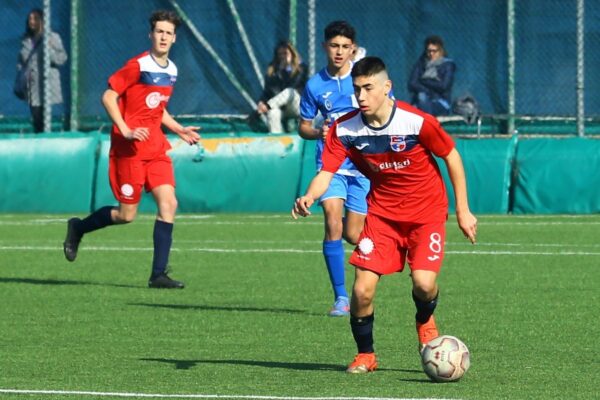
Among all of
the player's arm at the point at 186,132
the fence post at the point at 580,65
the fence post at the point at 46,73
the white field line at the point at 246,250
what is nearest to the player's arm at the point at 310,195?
the player's arm at the point at 186,132

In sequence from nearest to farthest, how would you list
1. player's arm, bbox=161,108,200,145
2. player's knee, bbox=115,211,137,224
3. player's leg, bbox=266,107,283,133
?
player's arm, bbox=161,108,200,145
player's knee, bbox=115,211,137,224
player's leg, bbox=266,107,283,133

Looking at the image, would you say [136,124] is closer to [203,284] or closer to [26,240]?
[203,284]

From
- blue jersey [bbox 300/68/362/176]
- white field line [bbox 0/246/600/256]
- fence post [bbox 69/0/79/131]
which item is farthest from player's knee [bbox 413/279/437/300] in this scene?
fence post [bbox 69/0/79/131]

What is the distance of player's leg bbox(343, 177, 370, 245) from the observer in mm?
11352

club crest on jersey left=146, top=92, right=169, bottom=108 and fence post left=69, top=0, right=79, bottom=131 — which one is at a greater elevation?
fence post left=69, top=0, right=79, bottom=131

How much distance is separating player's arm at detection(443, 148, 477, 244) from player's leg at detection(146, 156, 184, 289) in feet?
16.3

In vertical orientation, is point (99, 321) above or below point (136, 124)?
below

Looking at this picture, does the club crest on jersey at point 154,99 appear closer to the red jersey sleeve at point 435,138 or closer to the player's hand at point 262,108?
the red jersey sleeve at point 435,138

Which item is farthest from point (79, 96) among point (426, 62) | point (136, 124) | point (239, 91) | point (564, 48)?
point (136, 124)

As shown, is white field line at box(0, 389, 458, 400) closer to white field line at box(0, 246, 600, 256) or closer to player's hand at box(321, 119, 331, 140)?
player's hand at box(321, 119, 331, 140)

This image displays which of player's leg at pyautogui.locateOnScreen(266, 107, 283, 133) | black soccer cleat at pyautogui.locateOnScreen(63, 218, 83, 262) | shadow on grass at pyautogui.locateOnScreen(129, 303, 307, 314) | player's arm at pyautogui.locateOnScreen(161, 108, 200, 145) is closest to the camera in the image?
shadow on grass at pyautogui.locateOnScreen(129, 303, 307, 314)

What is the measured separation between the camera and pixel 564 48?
22156 mm

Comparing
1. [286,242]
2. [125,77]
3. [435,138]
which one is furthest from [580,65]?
[435,138]

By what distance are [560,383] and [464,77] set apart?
14.8 meters
